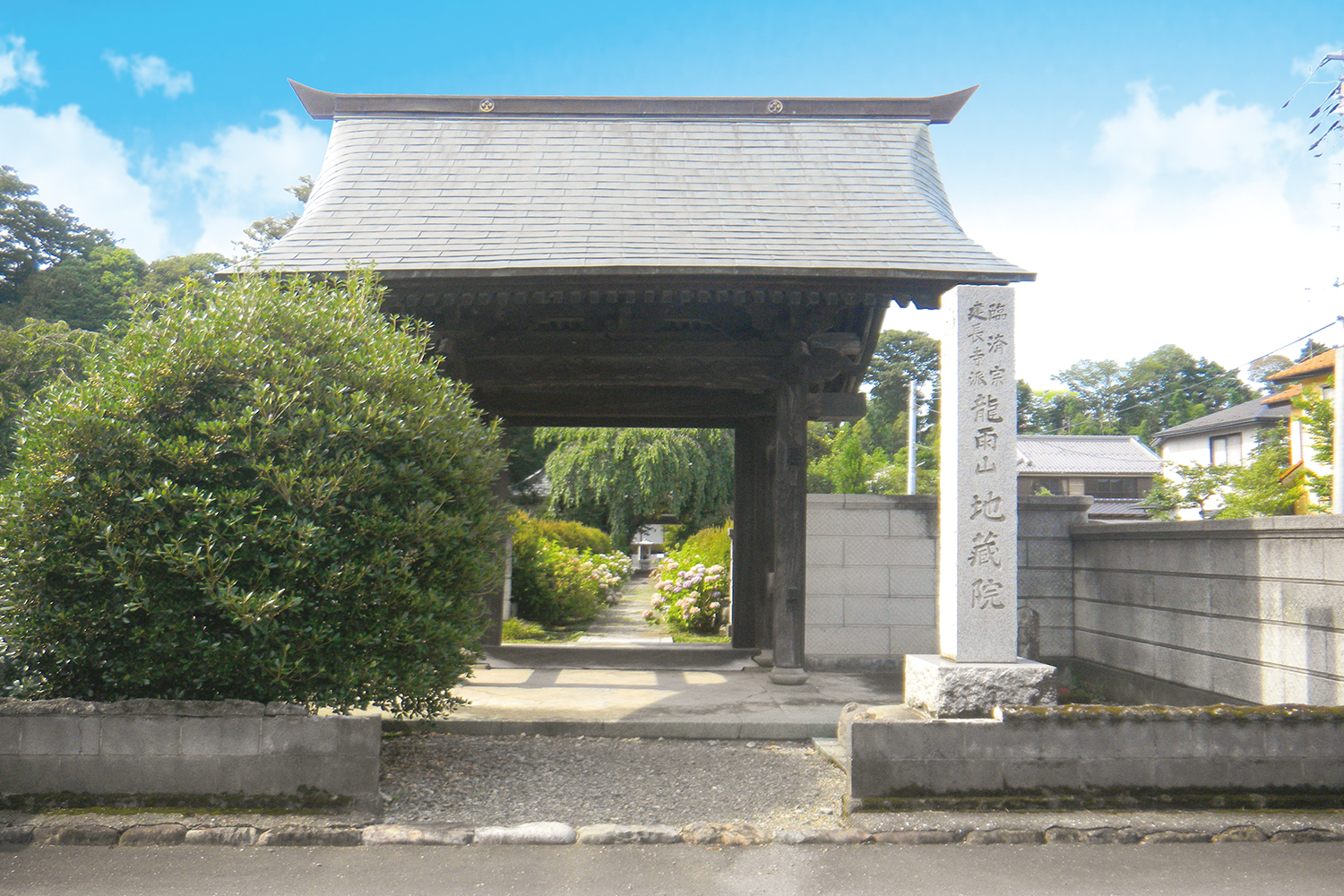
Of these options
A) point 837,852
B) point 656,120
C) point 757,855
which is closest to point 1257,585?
point 837,852

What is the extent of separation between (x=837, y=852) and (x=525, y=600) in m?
9.89

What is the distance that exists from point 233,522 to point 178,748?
1.16 m

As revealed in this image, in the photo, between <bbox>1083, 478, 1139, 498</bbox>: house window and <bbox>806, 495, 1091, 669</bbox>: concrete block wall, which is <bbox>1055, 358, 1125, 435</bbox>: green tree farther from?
<bbox>806, 495, 1091, 669</bbox>: concrete block wall

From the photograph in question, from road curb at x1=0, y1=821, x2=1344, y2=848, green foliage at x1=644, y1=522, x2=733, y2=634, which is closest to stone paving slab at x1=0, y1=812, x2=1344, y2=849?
road curb at x1=0, y1=821, x2=1344, y2=848

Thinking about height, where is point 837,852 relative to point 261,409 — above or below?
below

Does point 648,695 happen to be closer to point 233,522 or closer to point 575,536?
point 233,522

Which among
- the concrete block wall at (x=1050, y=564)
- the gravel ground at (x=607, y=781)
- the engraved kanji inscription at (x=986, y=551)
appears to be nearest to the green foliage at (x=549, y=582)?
the gravel ground at (x=607, y=781)

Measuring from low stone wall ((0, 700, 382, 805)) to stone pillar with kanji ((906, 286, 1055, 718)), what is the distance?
10.2ft

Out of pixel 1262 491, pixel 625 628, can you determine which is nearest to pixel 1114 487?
pixel 1262 491

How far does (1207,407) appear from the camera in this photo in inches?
2062

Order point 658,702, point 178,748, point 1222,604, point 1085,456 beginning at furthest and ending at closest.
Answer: point 1085,456 → point 658,702 → point 1222,604 → point 178,748

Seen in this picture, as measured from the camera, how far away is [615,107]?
9.53 meters

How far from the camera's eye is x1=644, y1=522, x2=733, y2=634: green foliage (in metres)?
12.2

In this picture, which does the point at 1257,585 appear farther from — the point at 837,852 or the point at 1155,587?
the point at 837,852
